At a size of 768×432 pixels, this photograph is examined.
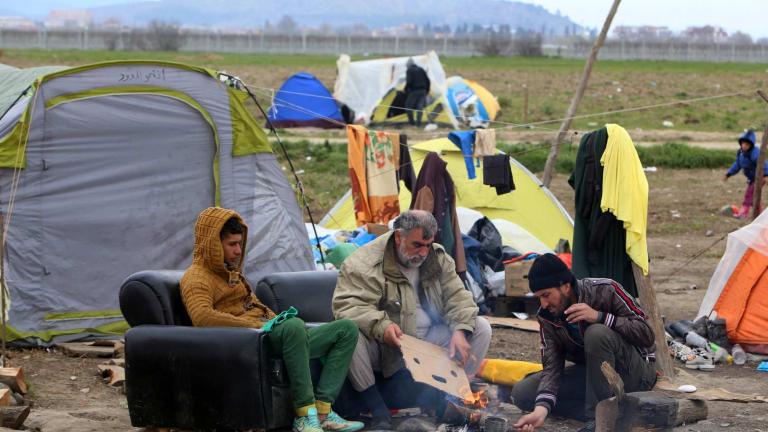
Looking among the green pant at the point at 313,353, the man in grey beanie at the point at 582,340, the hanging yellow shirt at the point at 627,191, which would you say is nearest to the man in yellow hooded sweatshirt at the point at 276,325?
the green pant at the point at 313,353

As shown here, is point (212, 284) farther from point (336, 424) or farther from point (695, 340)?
point (695, 340)

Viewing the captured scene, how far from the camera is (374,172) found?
10.7 m

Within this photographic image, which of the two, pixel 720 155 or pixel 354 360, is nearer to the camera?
pixel 354 360

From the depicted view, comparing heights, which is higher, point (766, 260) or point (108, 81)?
point (108, 81)

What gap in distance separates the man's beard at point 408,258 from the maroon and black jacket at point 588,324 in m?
0.74

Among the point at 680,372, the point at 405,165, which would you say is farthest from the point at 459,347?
the point at 405,165

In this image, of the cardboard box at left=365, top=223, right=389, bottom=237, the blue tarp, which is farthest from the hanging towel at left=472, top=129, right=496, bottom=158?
the blue tarp

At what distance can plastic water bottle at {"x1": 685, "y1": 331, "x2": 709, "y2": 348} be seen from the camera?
8516 millimetres

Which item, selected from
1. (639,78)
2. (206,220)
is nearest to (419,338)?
(206,220)

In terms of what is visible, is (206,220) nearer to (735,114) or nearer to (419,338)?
(419,338)

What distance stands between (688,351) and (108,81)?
4.79m

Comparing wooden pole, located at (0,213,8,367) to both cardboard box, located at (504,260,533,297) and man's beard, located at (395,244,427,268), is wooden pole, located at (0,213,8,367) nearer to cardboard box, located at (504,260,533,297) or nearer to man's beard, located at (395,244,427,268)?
man's beard, located at (395,244,427,268)

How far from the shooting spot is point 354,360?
6.22 metres

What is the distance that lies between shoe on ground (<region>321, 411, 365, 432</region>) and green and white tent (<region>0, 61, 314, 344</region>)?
10.1ft
